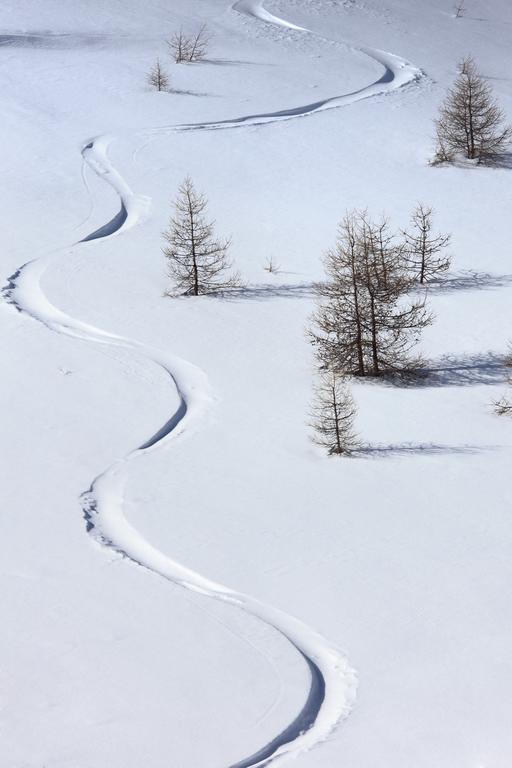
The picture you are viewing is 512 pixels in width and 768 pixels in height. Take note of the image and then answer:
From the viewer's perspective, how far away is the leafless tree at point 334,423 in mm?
19078

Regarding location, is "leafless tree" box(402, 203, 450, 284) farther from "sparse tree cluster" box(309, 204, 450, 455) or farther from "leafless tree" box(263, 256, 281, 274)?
"leafless tree" box(263, 256, 281, 274)

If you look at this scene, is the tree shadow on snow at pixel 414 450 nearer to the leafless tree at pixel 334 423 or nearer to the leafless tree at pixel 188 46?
the leafless tree at pixel 334 423

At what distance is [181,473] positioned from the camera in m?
18.6

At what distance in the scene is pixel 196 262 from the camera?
89.4 feet

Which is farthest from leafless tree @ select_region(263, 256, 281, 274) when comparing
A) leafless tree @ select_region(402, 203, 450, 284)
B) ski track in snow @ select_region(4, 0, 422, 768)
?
ski track in snow @ select_region(4, 0, 422, 768)

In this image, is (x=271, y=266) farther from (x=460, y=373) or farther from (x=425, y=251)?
(x=460, y=373)

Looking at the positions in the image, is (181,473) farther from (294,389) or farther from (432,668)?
(432,668)

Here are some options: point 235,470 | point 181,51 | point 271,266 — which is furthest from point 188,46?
point 235,470

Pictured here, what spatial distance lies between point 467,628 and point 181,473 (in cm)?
606

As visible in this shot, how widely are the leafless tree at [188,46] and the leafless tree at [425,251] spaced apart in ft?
56.3

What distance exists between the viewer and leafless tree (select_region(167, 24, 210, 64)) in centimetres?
4262

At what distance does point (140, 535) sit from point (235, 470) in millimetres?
2507

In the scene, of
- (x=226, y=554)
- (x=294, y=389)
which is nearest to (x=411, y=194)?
(x=294, y=389)

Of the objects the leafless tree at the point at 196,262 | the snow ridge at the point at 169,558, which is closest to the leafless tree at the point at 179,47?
the snow ridge at the point at 169,558
